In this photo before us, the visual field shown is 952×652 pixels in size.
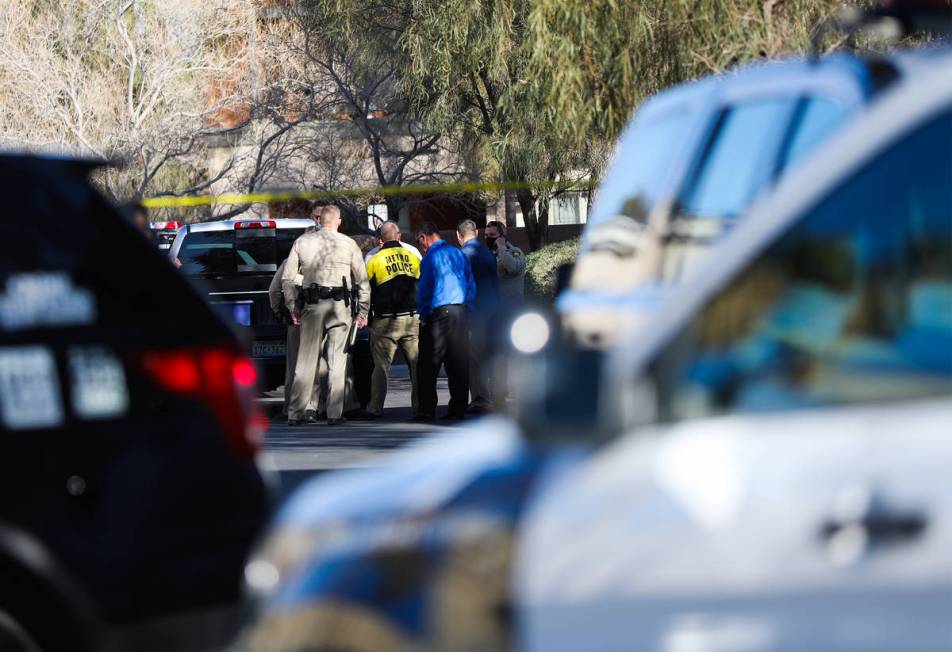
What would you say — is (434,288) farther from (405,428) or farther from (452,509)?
(452,509)

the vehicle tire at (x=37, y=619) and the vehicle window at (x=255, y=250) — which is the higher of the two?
the vehicle window at (x=255, y=250)

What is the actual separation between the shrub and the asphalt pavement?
23.4 feet

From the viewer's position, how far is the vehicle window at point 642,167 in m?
5.16

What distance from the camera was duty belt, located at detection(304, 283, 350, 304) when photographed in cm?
1464

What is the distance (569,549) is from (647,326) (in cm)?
36

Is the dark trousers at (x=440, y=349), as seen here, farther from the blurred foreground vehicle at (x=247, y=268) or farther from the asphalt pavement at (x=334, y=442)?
the blurred foreground vehicle at (x=247, y=268)

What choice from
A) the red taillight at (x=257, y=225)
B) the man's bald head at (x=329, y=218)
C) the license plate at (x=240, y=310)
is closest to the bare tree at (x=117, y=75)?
the red taillight at (x=257, y=225)

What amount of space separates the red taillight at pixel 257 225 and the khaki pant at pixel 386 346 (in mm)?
1944

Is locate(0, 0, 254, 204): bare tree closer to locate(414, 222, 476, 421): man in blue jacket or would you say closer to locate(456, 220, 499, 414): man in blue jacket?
locate(456, 220, 499, 414): man in blue jacket

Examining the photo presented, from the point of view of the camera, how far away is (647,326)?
2.59m

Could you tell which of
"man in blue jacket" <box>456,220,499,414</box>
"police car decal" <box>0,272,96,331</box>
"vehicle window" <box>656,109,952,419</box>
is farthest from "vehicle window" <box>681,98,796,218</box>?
"man in blue jacket" <box>456,220,499,414</box>

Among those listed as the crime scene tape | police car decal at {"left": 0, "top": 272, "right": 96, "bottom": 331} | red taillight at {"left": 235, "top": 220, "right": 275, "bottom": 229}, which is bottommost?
police car decal at {"left": 0, "top": 272, "right": 96, "bottom": 331}

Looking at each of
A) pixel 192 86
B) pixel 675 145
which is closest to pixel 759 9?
pixel 675 145

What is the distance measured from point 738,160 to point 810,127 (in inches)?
12.6
